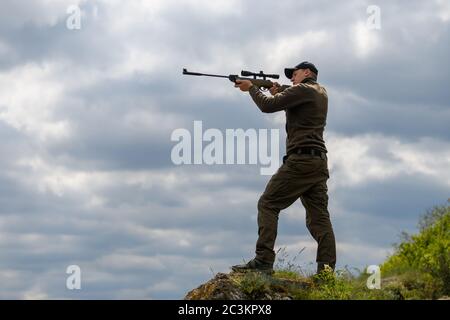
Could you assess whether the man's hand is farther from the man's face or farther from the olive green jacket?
the man's face

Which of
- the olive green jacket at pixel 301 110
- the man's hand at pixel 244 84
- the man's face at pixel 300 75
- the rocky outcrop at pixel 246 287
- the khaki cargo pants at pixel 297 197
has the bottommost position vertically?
the rocky outcrop at pixel 246 287

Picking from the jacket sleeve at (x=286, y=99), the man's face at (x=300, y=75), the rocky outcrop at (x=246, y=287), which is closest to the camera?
the rocky outcrop at (x=246, y=287)

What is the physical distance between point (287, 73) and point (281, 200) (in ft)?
7.72

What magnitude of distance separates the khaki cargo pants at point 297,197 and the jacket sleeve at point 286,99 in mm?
866

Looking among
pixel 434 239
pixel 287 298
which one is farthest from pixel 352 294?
pixel 434 239

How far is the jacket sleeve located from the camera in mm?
12609

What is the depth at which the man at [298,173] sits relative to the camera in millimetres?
12641

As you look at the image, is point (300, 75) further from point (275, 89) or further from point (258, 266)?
point (258, 266)

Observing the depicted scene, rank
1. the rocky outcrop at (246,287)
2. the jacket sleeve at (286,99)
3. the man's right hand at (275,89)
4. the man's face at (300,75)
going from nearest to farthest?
the rocky outcrop at (246,287)
the jacket sleeve at (286,99)
the man's face at (300,75)
the man's right hand at (275,89)

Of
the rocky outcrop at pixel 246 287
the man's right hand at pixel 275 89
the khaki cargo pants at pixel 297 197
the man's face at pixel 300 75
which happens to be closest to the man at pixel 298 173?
the khaki cargo pants at pixel 297 197

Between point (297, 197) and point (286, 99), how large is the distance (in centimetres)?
167

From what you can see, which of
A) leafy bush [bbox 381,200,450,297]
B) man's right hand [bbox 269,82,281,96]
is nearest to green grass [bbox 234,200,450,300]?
leafy bush [bbox 381,200,450,297]

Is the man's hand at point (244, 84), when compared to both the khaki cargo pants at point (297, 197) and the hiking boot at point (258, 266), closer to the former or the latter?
the khaki cargo pants at point (297, 197)

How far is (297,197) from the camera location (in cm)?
1281
